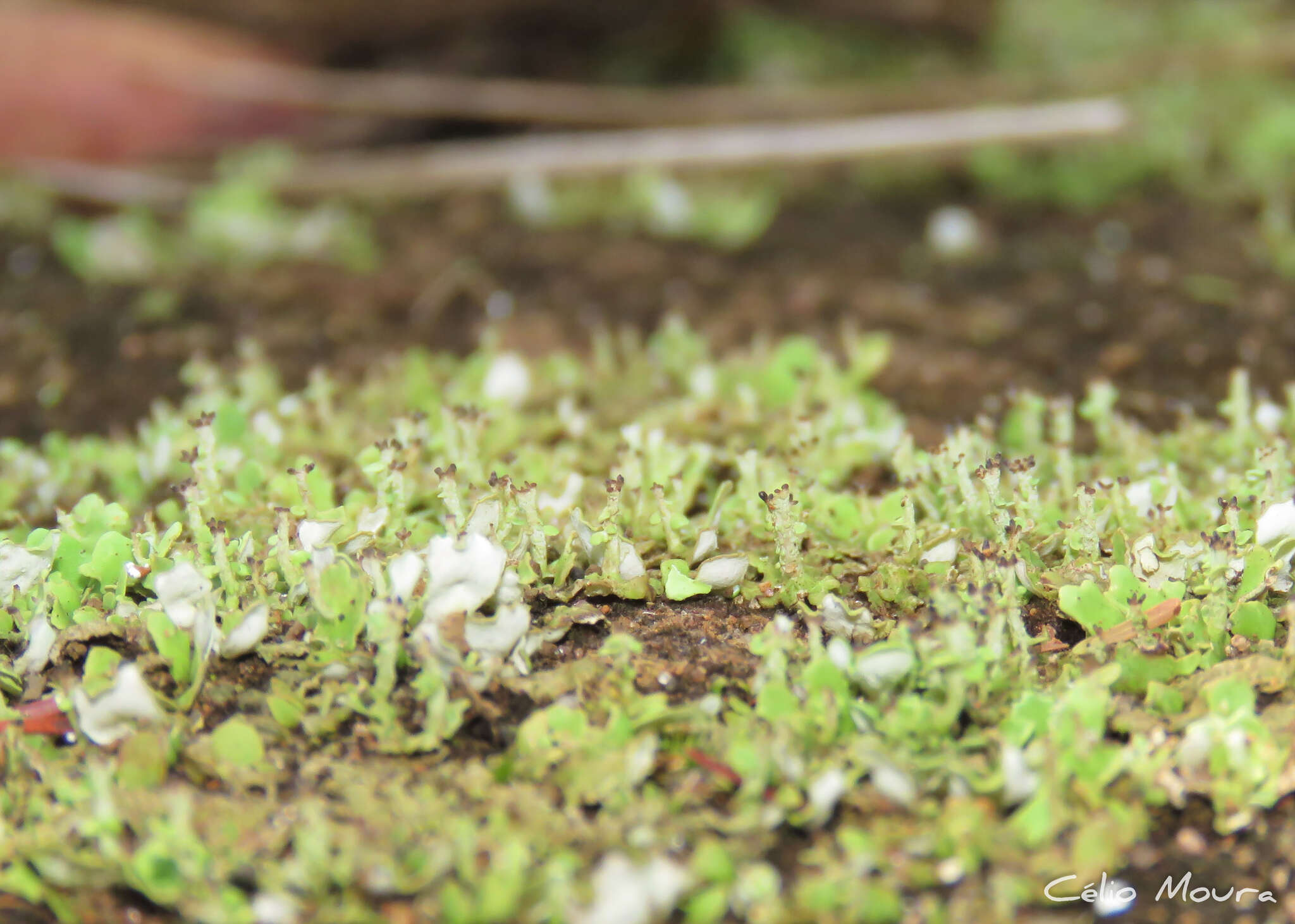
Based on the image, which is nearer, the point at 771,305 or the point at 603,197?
the point at 771,305

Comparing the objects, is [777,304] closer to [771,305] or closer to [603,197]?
[771,305]

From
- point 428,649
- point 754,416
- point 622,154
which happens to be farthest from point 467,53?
point 428,649

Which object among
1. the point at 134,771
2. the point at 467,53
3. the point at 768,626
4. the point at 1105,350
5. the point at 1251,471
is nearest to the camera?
the point at 134,771

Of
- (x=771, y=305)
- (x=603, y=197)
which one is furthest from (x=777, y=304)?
(x=603, y=197)

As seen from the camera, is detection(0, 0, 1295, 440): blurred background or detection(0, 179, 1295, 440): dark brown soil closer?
detection(0, 179, 1295, 440): dark brown soil

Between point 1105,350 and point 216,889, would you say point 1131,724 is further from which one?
point 1105,350

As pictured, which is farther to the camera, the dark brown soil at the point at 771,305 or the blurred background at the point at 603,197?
the blurred background at the point at 603,197

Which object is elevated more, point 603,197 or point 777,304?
point 603,197

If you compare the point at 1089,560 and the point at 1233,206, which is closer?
the point at 1089,560
